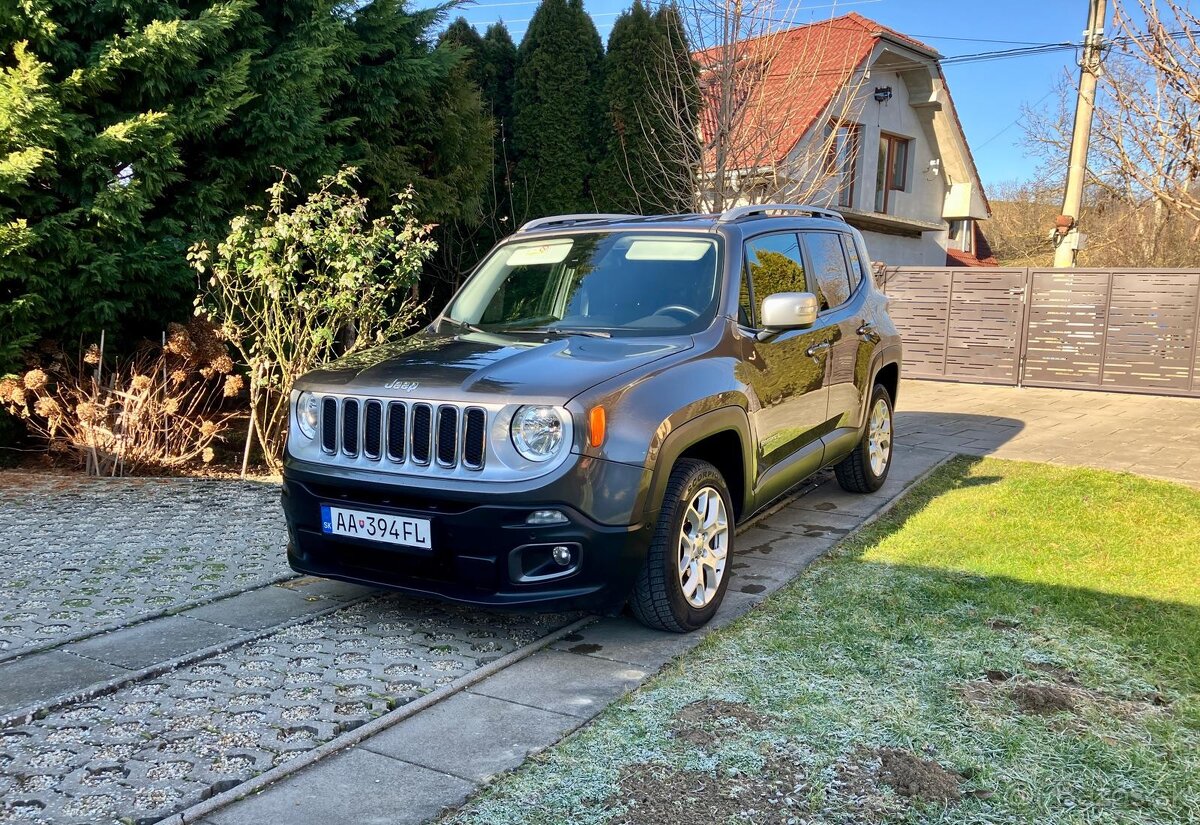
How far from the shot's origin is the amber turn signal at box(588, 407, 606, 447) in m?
3.56

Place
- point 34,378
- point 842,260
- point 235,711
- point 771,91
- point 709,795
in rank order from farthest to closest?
point 771,91 → point 34,378 → point 842,260 → point 235,711 → point 709,795

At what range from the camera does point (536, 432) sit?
11.8ft

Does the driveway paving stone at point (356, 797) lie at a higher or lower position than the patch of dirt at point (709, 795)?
lower

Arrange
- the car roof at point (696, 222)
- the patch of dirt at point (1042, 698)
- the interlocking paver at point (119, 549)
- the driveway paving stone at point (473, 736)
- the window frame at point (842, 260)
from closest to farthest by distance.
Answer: the driveway paving stone at point (473, 736) → the patch of dirt at point (1042, 698) → the interlocking paver at point (119, 549) → the car roof at point (696, 222) → the window frame at point (842, 260)

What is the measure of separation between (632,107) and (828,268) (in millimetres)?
7539

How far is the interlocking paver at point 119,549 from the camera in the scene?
4340 mm

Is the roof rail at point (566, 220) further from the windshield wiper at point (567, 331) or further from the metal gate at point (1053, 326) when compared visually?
the metal gate at point (1053, 326)

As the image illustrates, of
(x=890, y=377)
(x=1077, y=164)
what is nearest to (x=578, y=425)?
(x=890, y=377)

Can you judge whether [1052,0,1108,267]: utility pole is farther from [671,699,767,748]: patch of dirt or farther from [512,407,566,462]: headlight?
[671,699,767,748]: patch of dirt

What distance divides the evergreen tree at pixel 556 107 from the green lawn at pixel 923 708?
8810 mm

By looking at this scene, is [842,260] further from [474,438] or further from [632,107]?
[632,107]

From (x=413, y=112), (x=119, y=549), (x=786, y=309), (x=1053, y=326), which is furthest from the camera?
(x=1053, y=326)

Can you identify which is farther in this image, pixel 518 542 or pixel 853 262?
pixel 853 262

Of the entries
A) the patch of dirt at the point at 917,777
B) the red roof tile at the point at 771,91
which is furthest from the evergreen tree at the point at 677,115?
the patch of dirt at the point at 917,777
